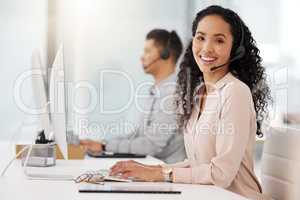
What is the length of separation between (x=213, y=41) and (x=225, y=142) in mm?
563

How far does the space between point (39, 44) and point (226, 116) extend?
7.44 ft

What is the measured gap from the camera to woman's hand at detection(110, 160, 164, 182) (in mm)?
1709

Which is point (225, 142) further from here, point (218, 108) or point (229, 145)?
point (218, 108)

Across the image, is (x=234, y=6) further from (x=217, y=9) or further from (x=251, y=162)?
(x=251, y=162)

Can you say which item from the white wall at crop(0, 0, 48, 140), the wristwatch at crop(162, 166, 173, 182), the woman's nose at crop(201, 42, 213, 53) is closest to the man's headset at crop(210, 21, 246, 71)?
the woman's nose at crop(201, 42, 213, 53)

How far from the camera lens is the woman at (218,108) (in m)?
1.71

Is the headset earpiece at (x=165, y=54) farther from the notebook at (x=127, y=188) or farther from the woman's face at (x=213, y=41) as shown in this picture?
the notebook at (x=127, y=188)

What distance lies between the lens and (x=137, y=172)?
173 cm

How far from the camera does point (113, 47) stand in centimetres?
386

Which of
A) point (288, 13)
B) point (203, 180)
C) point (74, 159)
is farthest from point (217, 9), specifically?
point (288, 13)

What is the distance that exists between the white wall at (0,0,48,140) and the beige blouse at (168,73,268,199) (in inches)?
80.5

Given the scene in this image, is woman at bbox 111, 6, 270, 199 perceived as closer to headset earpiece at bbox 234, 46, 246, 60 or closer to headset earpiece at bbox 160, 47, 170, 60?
headset earpiece at bbox 234, 46, 246, 60

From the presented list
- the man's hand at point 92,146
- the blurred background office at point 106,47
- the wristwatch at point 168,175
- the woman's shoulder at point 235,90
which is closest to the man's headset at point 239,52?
the woman's shoulder at point 235,90

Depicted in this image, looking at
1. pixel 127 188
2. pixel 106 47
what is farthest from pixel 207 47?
pixel 106 47
